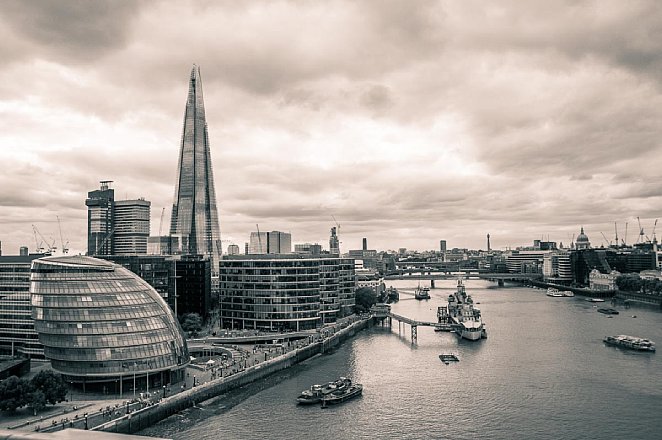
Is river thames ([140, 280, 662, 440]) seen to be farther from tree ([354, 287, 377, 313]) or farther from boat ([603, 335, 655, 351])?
tree ([354, 287, 377, 313])

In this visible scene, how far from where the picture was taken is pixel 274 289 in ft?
346

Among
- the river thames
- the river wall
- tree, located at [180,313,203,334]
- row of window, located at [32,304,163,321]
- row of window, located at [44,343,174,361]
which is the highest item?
row of window, located at [32,304,163,321]

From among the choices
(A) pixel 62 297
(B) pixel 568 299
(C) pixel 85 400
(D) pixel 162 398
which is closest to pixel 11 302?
(A) pixel 62 297

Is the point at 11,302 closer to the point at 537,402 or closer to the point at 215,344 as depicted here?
the point at 215,344

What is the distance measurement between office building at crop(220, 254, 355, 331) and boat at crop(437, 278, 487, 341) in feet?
87.5

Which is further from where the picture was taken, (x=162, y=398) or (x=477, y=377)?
(x=477, y=377)

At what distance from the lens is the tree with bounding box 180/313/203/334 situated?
329 ft

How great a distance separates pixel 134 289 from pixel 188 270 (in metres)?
53.4

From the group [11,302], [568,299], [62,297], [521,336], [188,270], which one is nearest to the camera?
[62,297]

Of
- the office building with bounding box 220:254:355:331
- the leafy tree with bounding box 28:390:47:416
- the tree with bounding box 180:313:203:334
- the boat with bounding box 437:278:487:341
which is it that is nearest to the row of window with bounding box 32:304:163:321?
the leafy tree with bounding box 28:390:47:416

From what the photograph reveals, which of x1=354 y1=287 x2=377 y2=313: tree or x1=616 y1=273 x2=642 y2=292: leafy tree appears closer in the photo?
x1=354 y1=287 x2=377 y2=313: tree

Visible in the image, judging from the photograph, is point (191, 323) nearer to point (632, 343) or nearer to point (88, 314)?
point (88, 314)

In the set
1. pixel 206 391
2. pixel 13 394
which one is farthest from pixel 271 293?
pixel 13 394

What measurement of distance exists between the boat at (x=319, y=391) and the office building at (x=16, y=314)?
3802cm
